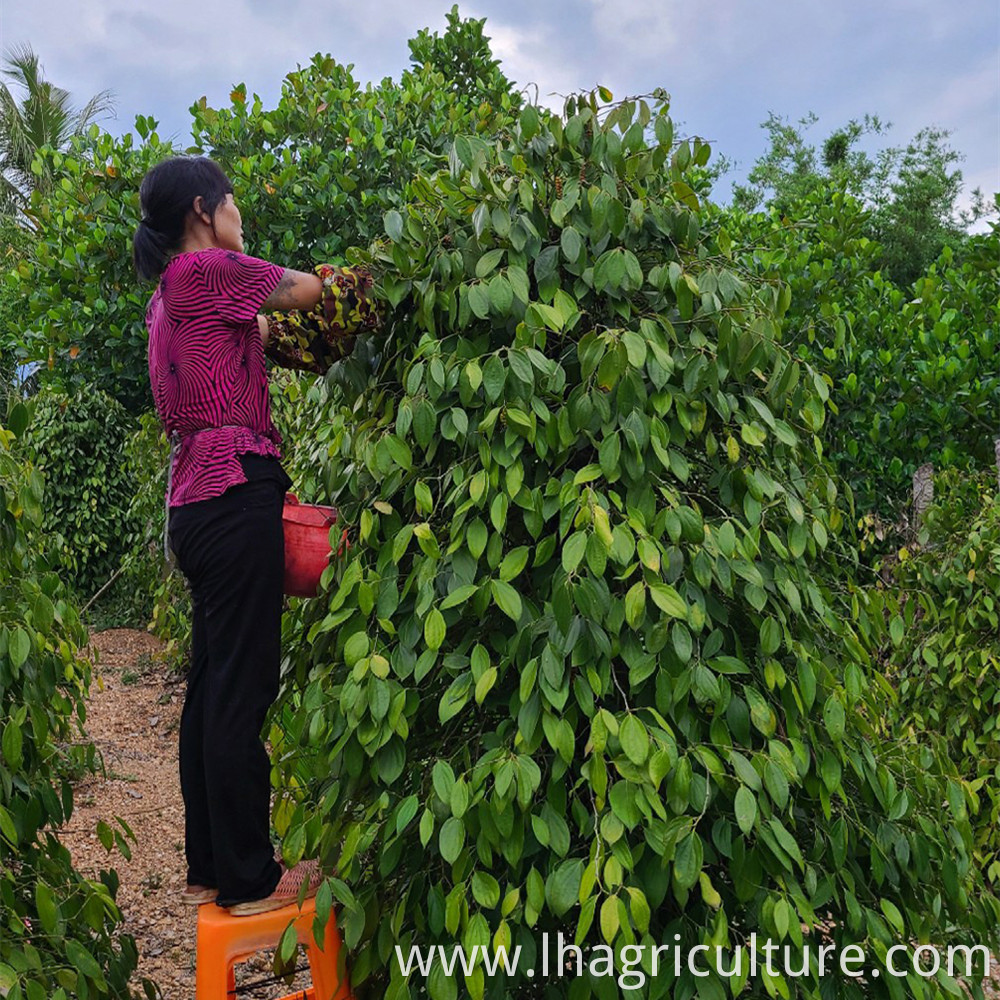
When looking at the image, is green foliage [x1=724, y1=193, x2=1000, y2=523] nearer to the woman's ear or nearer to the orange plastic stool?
the woman's ear

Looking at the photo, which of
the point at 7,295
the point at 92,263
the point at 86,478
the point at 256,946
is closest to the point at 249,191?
the point at 92,263

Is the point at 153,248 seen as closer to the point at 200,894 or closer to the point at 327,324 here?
the point at 327,324

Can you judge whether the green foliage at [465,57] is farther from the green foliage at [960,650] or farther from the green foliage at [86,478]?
the green foliage at [960,650]

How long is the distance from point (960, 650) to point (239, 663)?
3.10 metres

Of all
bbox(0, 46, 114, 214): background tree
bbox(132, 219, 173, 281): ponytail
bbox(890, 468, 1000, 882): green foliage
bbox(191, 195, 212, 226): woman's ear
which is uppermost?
bbox(0, 46, 114, 214): background tree

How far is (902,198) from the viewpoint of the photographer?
1730 centimetres

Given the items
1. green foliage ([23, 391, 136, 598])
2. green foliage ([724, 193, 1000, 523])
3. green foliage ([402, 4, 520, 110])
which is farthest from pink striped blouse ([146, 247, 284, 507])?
green foliage ([23, 391, 136, 598])

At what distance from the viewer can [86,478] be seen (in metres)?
11.1

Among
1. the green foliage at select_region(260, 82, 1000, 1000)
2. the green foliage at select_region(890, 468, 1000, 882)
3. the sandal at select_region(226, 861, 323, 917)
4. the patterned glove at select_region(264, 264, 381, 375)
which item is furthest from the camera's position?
the green foliage at select_region(890, 468, 1000, 882)

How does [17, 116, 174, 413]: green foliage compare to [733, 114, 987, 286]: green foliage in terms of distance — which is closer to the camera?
[17, 116, 174, 413]: green foliage

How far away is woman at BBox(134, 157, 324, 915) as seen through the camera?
2129mm

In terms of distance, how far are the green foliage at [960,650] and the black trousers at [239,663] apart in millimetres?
2549

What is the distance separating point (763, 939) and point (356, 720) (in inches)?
33.6

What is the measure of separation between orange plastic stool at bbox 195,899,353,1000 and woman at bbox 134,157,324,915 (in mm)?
37
